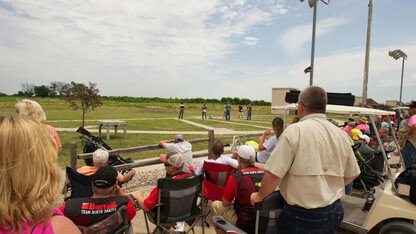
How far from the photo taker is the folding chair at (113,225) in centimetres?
247

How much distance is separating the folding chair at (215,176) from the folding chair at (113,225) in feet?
5.77

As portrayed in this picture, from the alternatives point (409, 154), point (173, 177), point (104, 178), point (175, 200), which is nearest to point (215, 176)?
point (173, 177)

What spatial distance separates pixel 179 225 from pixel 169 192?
0.52 m

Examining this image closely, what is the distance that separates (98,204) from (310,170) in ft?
6.72

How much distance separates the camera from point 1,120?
1081mm

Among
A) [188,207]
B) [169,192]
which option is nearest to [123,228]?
[169,192]

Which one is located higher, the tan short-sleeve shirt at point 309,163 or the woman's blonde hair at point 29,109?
the woman's blonde hair at point 29,109

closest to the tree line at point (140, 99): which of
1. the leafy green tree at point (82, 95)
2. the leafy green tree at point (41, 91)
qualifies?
the leafy green tree at point (41, 91)

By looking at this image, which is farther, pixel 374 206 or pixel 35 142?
pixel 374 206

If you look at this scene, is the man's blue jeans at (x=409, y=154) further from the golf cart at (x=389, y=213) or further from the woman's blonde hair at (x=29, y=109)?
the woman's blonde hair at (x=29, y=109)

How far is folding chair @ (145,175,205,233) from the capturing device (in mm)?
3137

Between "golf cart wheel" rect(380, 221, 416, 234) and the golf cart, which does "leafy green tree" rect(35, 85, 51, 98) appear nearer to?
the golf cart

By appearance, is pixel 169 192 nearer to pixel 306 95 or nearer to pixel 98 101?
pixel 306 95

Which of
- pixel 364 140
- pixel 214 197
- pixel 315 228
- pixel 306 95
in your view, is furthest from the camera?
pixel 364 140
